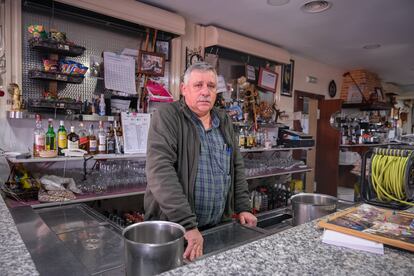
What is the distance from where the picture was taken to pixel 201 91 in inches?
63.9

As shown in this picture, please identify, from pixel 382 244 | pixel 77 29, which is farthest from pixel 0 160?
pixel 382 244

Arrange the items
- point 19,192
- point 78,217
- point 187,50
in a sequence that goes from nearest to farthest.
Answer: point 78,217
point 19,192
point 187,50

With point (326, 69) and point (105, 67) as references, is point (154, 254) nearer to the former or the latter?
point (105, 67)

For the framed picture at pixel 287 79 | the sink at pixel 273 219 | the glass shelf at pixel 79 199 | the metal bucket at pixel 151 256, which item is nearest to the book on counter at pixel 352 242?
the metal bucket at pixel 151 256

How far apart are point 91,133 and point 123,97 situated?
498 mm

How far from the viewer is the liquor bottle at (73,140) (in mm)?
2459

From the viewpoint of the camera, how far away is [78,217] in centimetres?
187

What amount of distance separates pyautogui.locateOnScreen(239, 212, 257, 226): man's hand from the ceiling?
7.35 feet

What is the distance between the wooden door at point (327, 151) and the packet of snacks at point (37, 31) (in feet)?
16.1

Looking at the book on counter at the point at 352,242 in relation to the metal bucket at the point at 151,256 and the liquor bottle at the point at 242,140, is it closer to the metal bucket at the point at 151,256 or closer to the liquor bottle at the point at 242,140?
the metal bucket at the point at 151,256

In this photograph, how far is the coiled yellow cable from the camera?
1.28 meters

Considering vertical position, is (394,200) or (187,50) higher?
(187,50)

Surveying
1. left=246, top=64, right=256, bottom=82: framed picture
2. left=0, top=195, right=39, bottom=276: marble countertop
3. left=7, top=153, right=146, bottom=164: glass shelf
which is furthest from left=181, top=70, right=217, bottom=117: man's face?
left=246, top=64, right=256, bottom=82: framed picture

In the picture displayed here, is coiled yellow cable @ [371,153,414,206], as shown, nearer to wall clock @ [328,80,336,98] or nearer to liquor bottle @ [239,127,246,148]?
liquor bottle @ [239,127,246,148]
